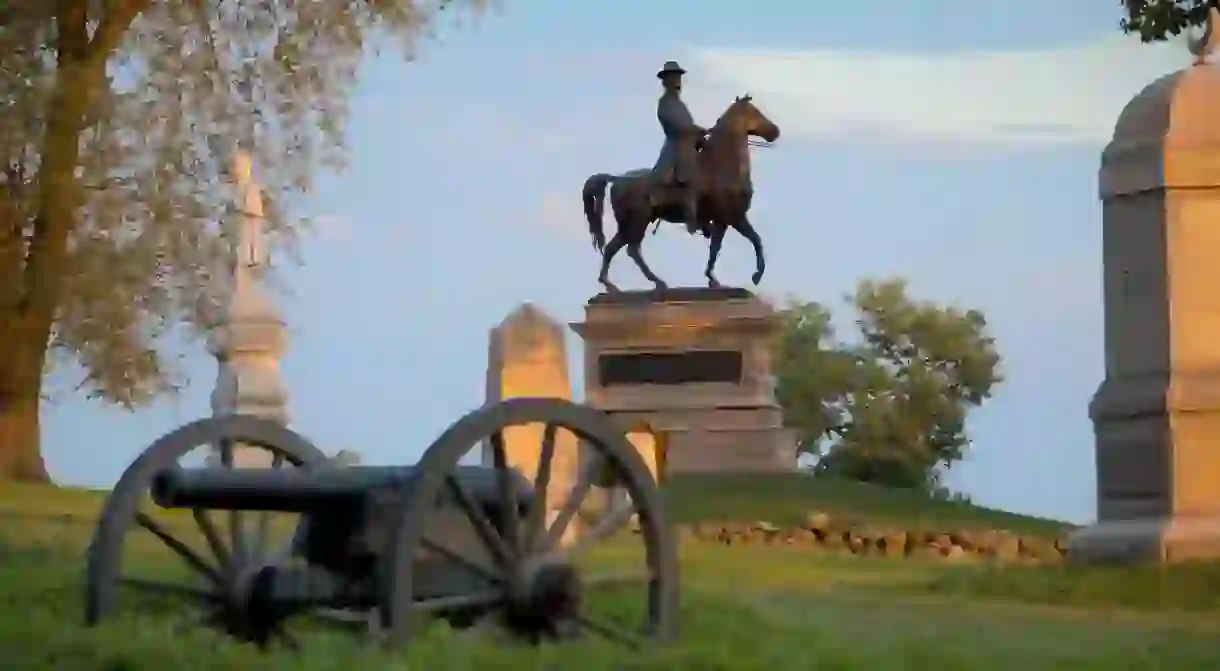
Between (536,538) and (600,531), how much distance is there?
1.38ft

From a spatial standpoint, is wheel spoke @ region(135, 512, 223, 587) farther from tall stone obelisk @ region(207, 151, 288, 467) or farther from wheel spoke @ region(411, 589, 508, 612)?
tall stone obelisk @ region(207, 151, 288, 467)

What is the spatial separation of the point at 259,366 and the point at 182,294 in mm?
7764

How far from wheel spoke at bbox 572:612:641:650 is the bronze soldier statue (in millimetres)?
23186

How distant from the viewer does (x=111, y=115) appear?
2428cm

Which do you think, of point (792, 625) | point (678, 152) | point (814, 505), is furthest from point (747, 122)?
point (792, 625)

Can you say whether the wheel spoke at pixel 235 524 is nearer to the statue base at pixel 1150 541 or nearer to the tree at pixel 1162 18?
the statue base at pixel 1150 541

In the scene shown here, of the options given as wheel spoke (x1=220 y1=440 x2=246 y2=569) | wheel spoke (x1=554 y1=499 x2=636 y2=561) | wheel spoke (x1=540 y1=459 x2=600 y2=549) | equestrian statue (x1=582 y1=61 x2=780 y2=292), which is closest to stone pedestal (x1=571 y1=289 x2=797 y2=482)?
equestrian statue (x1=582 y1=61 x2=780 y2=292)

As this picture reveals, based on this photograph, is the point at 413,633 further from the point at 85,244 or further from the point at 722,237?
the point at 722,237

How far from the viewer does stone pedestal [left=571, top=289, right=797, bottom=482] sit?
95.8 ft

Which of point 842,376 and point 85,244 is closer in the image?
point 85,244

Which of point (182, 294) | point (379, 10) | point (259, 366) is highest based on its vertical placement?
point (379, 10)

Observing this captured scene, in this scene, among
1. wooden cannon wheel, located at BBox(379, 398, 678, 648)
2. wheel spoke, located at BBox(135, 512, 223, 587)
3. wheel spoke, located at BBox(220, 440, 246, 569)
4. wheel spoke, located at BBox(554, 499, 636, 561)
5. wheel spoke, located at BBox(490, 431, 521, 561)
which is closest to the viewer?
wooden cannon wheel, located at BBox(379, 398, 678, 648)

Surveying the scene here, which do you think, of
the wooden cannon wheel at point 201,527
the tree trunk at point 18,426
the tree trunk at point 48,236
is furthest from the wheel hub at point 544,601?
the tree trunk at point 18,426

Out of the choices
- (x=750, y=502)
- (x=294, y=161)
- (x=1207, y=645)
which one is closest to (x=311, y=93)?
(x=294, y=161)
